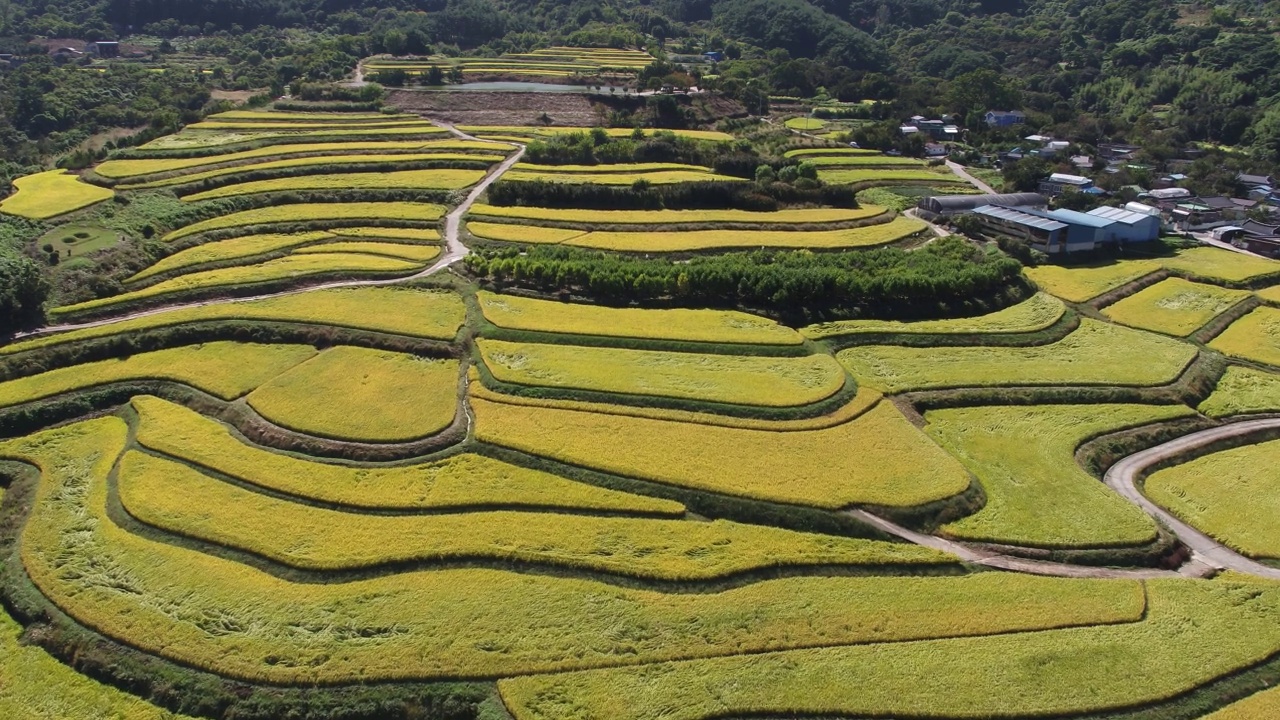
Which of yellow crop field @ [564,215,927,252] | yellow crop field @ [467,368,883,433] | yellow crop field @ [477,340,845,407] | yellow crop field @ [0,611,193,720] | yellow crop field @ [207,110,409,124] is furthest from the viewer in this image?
yellow crop field @ [207,110,409,124]

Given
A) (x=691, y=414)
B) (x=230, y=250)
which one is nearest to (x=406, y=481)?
(x=691, y=414)

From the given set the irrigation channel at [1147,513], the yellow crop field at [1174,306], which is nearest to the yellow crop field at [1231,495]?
the irrigation channel at [1147,513]

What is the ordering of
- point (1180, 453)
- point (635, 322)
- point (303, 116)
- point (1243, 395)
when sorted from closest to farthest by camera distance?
point (1180, 453) < point (1243, 395) < point (635, 322) < point (303, 116)

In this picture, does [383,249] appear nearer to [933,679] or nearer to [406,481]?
[406,481]

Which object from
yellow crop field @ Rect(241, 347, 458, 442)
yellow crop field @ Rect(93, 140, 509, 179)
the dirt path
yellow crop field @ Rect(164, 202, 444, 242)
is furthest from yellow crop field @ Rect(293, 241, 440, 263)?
the dirt path

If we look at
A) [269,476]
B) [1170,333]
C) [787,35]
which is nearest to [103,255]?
[269,476]

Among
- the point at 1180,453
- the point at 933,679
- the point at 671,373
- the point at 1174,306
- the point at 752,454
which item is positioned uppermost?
the point at 1174,306

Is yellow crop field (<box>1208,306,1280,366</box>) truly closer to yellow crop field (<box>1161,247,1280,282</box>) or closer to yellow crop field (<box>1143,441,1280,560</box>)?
yellow crop field (<box>1161,247,1280,282</box>)
